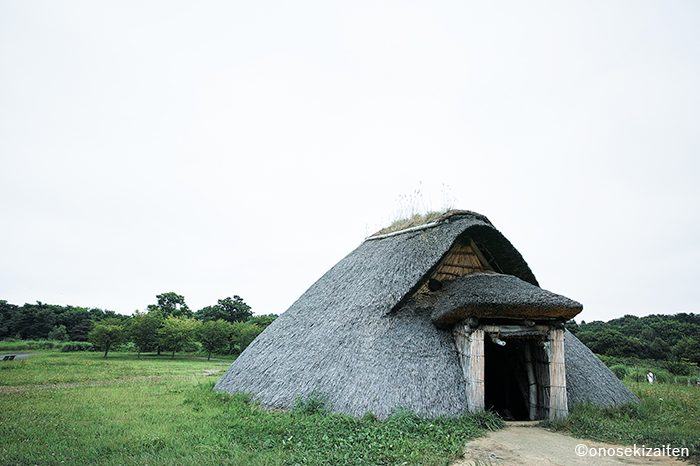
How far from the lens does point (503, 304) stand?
9.02m

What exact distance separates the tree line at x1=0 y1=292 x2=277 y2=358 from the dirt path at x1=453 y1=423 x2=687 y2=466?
31.5m

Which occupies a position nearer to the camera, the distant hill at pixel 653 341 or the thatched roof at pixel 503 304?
the thatched roof at pixel 503 304

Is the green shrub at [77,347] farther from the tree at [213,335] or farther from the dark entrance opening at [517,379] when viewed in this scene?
the dark entrance opening at [517,379]

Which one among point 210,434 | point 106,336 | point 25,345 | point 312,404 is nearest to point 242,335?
point 106,336

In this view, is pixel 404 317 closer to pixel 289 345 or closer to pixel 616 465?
pixel 289 345

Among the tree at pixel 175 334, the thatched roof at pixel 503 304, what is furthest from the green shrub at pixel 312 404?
the tree at pixel 175 334

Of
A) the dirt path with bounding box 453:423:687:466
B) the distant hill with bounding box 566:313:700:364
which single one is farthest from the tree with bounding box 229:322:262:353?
the dirt path with bounding box 453:423:687:466

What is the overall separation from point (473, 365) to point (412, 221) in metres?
5.73

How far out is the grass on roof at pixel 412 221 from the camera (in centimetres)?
1302

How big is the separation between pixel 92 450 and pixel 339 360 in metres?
5.03

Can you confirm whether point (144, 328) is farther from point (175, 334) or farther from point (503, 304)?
point (503, 304)

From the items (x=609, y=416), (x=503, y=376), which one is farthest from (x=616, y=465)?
(x=503, y=376)

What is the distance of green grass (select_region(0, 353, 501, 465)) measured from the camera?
623 centimetres

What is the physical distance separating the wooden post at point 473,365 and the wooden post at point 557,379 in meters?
1.57
